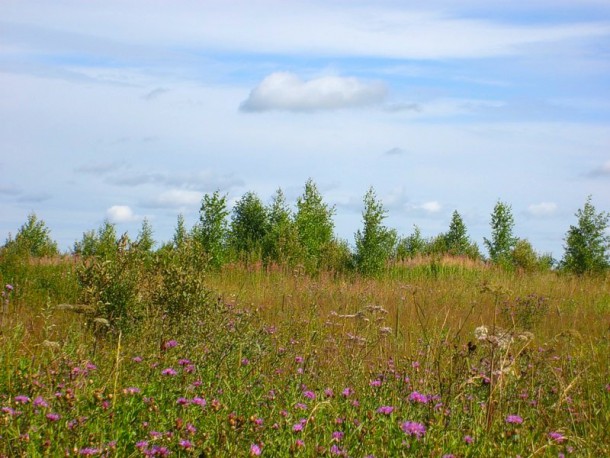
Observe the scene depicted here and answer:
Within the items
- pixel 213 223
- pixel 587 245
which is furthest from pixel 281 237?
pixel 587 245

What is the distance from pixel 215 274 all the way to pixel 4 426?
1591 cm

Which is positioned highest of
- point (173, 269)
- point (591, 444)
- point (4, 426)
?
point (173, 269)

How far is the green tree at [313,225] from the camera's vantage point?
25062mm

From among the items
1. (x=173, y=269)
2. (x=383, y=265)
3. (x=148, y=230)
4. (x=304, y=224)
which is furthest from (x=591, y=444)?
(x=148, y=230)

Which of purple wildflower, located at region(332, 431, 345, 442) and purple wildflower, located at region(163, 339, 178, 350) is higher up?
purple wildflower, located at region(163, 339, 178, 350)

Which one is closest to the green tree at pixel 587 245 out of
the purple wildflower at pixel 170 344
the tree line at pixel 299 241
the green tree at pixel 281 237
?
the tree line at pixel 299 241

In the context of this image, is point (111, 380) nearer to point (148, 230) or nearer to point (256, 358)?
point (256, 358)

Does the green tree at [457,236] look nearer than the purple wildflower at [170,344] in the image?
No

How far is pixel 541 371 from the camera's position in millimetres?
6832

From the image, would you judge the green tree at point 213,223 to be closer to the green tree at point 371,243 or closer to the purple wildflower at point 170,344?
the green tree at point 371,243

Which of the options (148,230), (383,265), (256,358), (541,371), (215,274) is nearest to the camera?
(256,358)

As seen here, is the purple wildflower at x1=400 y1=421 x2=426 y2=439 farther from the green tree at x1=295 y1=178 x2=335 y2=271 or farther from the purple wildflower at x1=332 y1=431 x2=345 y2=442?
the green tree at x1=295 y1=178 x2=335 y2=271

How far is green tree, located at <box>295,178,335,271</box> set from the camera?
25.1 meters

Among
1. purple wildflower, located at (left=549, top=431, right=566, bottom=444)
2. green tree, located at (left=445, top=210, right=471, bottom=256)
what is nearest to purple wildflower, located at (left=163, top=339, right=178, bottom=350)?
purple wildflower, located at (left=549, top=431, right=566, bottom=444)
